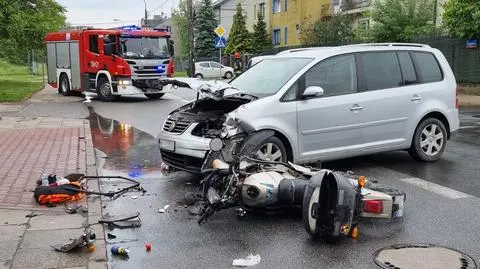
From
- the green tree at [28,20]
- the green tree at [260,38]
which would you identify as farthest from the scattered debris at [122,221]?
the green tree at [260,38]

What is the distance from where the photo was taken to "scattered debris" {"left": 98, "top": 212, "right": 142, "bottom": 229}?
18.4 feet

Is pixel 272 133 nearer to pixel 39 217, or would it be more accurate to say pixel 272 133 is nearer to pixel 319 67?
pixel 319 67

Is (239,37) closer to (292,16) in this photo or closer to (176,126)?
(292,16)

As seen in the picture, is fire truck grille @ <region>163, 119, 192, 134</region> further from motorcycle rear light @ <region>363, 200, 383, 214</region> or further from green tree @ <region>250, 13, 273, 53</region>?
green tree @ <region>250, 13, 273, 53</region>

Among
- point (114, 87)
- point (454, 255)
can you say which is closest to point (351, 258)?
point (454, 255)

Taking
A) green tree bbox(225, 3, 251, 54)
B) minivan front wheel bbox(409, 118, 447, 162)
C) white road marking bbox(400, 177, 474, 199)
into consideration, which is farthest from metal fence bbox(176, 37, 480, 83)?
green tree bbox(225, 3, 251, 54)

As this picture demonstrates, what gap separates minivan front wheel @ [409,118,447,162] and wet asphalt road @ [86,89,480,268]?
6.3 inches

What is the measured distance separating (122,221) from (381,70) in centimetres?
461

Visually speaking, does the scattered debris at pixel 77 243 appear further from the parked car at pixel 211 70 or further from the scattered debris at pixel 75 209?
the parked car at pixel 211 70

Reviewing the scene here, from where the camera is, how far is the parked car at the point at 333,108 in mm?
7195

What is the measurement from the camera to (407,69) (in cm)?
841

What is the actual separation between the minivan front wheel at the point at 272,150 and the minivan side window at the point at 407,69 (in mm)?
2487

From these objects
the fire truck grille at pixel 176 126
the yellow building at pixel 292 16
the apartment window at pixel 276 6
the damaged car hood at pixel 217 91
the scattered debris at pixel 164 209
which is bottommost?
the scattered debris at pixel 164 209

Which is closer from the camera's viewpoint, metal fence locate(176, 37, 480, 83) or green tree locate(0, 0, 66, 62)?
metal fence locate(176, 37, 480, 83)
